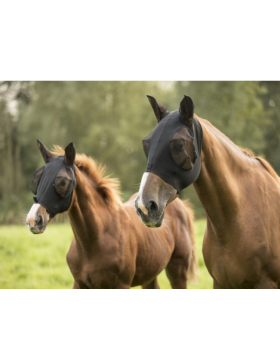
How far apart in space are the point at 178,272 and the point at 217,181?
3.13m

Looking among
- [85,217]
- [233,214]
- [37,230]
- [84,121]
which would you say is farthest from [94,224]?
[84,121]

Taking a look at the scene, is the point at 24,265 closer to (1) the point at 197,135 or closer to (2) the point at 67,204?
(2) the point at 67,204

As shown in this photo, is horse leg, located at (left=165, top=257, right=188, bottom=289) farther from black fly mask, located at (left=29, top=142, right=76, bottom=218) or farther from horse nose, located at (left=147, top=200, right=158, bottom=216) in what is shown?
horse nose, located at (left=147, top=200, right=158, bottom=216)

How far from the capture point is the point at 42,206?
400 centimetres

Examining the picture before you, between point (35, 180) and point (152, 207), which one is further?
point (35, 180)

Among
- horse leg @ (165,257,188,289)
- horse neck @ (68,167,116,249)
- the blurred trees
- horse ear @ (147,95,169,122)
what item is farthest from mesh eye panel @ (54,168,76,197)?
the blurred trees

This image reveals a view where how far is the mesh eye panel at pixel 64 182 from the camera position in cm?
409

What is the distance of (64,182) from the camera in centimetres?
412

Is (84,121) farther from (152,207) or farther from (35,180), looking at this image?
(152,207)

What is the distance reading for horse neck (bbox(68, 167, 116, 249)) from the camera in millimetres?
4395

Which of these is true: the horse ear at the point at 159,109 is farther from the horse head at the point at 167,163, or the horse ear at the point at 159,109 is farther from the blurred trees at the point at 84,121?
the blurred trees at the point at 84,121

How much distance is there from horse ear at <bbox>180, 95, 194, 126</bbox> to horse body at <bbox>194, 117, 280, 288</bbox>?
0.74 feet

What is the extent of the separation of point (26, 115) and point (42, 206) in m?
12.6

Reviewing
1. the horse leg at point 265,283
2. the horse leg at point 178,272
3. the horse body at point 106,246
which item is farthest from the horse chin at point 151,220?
the horse leg at point 178,272
